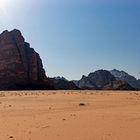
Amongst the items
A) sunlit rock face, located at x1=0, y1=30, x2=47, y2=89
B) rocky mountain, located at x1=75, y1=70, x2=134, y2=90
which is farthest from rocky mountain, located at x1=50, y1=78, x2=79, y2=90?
rocky mountain, located at x1=75, y1=70, x2=134, y2=90

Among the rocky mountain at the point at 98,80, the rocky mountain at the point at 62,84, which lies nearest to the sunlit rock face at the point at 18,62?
the rocky mountain at the point at 62,84

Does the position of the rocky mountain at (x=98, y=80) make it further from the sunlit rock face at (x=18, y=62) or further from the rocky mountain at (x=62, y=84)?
the sunlit rock face at (x=18, y=62)

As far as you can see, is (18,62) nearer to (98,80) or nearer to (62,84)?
(62,84)

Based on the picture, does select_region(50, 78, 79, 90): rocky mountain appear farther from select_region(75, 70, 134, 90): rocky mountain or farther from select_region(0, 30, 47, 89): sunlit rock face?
select_region(75, 70, 134, 90): rocky mountain

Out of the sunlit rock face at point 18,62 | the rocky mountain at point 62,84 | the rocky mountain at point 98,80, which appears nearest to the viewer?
the sunlit rock face at point 18,62

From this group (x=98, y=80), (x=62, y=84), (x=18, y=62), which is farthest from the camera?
(x=98, y=80)

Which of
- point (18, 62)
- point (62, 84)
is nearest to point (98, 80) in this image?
point (62, 84)

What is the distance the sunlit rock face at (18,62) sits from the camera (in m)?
115

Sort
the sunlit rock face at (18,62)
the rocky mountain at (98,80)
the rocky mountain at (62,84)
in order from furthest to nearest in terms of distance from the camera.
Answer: the rocky mountain at (98,80), the rocky mountain at (62,84), the sunlit rock face at (18,62)

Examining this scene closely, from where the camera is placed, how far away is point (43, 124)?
41.9 feet

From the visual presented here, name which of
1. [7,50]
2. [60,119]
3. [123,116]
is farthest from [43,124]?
[7,50]

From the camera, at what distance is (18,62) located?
119 metres

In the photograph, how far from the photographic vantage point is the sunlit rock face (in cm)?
11475

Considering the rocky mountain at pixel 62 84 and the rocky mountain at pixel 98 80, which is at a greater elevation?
the rocky mountain at pixel 98 80
